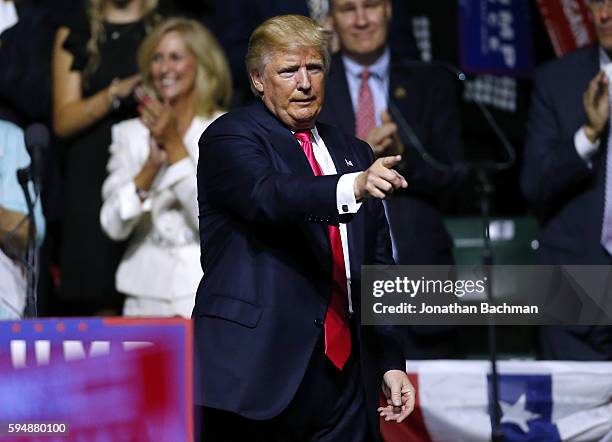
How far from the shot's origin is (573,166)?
19.0 ft

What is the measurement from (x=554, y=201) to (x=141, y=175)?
1.78 metres

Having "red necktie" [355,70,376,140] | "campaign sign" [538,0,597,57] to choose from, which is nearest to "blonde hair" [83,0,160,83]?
"red necktie" [355,70,376,140]

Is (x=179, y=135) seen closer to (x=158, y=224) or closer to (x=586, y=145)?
(x=158, y=224)

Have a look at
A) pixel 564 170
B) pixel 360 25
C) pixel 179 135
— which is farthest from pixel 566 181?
pixel 179 135

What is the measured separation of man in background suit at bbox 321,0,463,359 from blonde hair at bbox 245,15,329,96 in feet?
6.39

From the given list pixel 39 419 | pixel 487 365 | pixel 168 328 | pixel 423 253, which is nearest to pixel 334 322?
pixel 168 328

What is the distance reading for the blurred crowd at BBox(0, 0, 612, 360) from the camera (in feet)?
19.0

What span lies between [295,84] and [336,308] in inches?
24.7

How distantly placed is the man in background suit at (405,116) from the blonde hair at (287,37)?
6.39 feet

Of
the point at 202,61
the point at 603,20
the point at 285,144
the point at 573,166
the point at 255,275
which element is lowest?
the point at 255,275

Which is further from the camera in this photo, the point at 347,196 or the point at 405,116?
the point at 405,116

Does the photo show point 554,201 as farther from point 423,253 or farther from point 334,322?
point 334,322

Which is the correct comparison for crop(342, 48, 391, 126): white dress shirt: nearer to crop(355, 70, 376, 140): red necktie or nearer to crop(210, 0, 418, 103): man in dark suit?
crop(355, 70, 376, 140): red necktie

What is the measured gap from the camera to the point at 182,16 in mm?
6543
